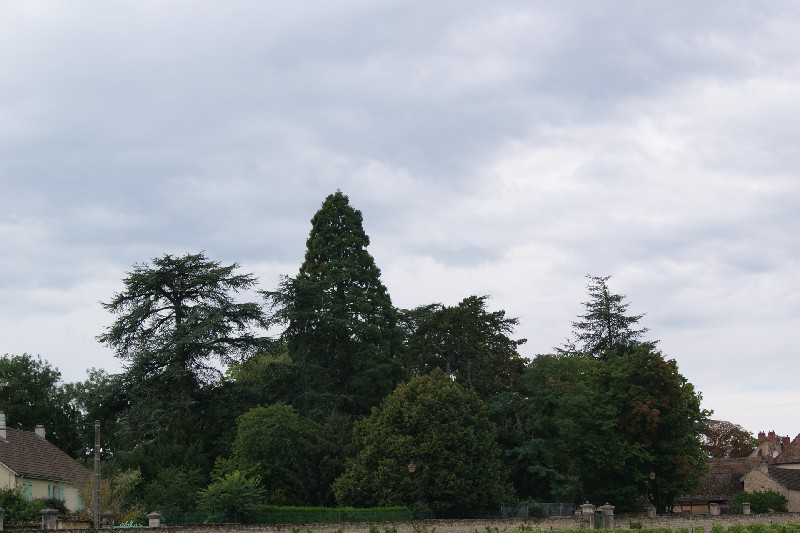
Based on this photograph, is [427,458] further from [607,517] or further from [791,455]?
[791,455]

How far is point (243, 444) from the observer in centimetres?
5022

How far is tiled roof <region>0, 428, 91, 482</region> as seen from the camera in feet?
167

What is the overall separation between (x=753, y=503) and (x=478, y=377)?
26726mm

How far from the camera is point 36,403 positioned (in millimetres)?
75125

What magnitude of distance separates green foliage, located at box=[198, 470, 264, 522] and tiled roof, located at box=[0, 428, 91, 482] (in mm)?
12443

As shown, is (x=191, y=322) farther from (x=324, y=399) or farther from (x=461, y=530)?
(x=461, y=530)

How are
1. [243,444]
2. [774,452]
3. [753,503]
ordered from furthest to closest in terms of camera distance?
[774,452] → [753,503] → [243,444]

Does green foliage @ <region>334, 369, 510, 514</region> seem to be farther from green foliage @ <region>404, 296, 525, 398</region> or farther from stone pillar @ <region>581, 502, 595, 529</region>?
green foliage @ <region>404, 296, 525, 398</region>

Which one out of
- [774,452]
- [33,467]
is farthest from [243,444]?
[774,452]

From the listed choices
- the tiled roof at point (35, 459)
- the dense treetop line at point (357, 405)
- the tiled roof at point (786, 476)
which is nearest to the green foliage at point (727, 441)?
the tiled roof at point (786, 476)

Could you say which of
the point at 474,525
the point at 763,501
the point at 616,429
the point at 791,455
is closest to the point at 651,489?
the point at 616,429

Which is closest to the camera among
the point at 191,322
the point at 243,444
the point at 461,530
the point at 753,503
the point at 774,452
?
the point at 461,530

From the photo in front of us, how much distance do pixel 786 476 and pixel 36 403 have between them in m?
59.2

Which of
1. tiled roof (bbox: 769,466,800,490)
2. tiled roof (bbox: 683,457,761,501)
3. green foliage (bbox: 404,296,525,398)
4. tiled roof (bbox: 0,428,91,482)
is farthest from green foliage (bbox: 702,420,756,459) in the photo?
tiled roof (bbox: 0,428,91,482)
